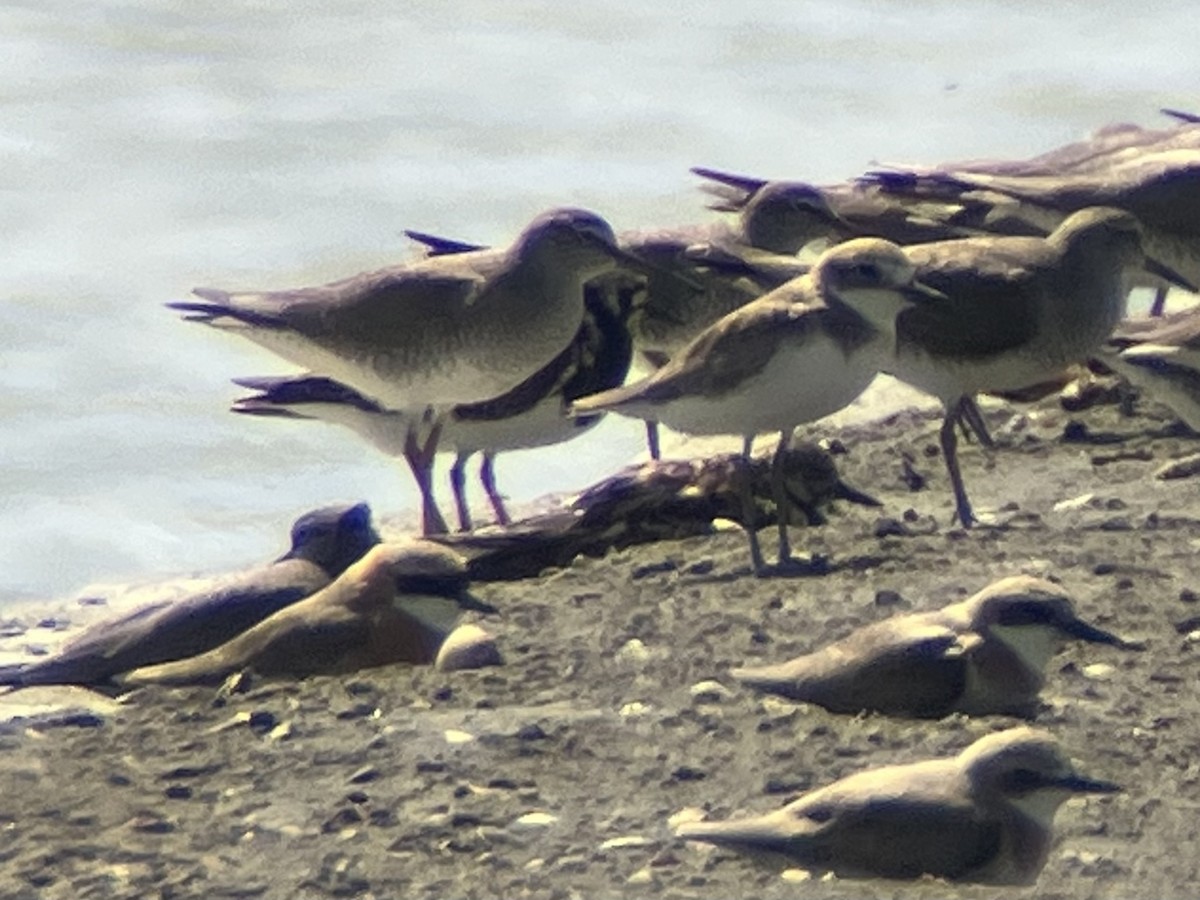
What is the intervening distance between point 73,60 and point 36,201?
2.73 m

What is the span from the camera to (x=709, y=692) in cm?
687

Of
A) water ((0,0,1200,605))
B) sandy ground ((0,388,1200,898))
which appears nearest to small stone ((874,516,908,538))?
sandy ground ((0,388,1200,898))

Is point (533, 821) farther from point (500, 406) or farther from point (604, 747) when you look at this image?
point (500, 406)

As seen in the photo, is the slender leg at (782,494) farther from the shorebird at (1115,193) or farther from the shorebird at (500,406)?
the shorebird at (1115,193)

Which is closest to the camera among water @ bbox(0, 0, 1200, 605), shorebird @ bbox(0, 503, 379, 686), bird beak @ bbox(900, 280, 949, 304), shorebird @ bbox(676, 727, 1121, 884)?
shorebird @ bbox(676, 727, 1121, 884)

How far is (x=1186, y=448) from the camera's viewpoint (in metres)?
8.97

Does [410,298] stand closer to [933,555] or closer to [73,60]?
[933,555]

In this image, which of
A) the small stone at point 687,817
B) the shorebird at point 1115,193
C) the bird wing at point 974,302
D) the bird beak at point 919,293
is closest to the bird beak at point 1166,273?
the shorebird at point 1115,193

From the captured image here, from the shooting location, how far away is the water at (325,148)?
1115cm

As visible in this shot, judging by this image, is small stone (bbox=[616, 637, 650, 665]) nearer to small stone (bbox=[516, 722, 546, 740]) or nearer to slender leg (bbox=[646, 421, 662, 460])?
small stone (bbox=[516, 722, 546, 740])

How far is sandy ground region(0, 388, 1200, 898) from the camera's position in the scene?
5992mm

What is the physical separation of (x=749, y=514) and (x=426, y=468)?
1.43 m

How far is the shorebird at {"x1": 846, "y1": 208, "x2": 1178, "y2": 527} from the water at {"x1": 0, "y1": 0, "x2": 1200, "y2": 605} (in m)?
2.48

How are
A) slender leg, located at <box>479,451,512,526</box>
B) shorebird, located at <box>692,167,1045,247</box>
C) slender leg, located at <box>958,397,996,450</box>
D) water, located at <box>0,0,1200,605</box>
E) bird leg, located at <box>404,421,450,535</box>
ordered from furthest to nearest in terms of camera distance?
water, located at <box>0,0,1200,605</box>
shorebird, located at <box>692,167,1045,247</box>
slender leg, located at <box>479,451,512,526</box>
slender leg, located at <box>958,397,996,450</box>
bird leg, located at <box>404,421,450,535</box>
